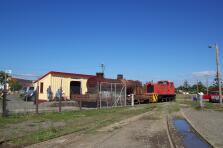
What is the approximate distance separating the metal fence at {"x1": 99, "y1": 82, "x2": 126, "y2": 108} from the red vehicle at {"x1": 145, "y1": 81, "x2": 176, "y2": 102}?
299 inches

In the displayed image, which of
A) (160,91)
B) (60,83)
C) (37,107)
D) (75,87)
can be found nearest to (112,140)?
(37,107)

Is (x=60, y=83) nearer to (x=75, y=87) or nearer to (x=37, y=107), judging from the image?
(x=75, y=87)

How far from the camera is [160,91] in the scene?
4209cm

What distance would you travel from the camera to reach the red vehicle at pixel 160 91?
131ft

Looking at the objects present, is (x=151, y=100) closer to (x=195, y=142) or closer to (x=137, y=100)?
(x=137, y=100)

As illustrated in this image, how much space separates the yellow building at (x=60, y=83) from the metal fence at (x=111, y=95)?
175 inches

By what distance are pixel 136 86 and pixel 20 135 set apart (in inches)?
1033

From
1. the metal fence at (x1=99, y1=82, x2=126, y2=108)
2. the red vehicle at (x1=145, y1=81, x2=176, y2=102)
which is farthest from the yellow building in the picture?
the red vehicle at (x1=145, y1=81, x2=176, y2=102)

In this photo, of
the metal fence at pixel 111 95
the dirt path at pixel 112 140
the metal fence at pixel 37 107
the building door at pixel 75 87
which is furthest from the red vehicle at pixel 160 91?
the dirt path at pixel 112 140

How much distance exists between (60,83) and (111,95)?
8587 mm

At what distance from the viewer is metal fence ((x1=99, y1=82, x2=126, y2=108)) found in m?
28.3

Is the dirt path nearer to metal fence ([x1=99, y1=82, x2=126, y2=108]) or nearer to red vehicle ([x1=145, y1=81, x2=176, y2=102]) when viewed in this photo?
metal fence ([x1=99, y1=82, x2=126, y2=108])

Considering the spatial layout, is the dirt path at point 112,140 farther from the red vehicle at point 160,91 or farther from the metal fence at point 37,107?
the red vehicle at point 160,91

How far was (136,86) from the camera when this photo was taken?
3684cm
